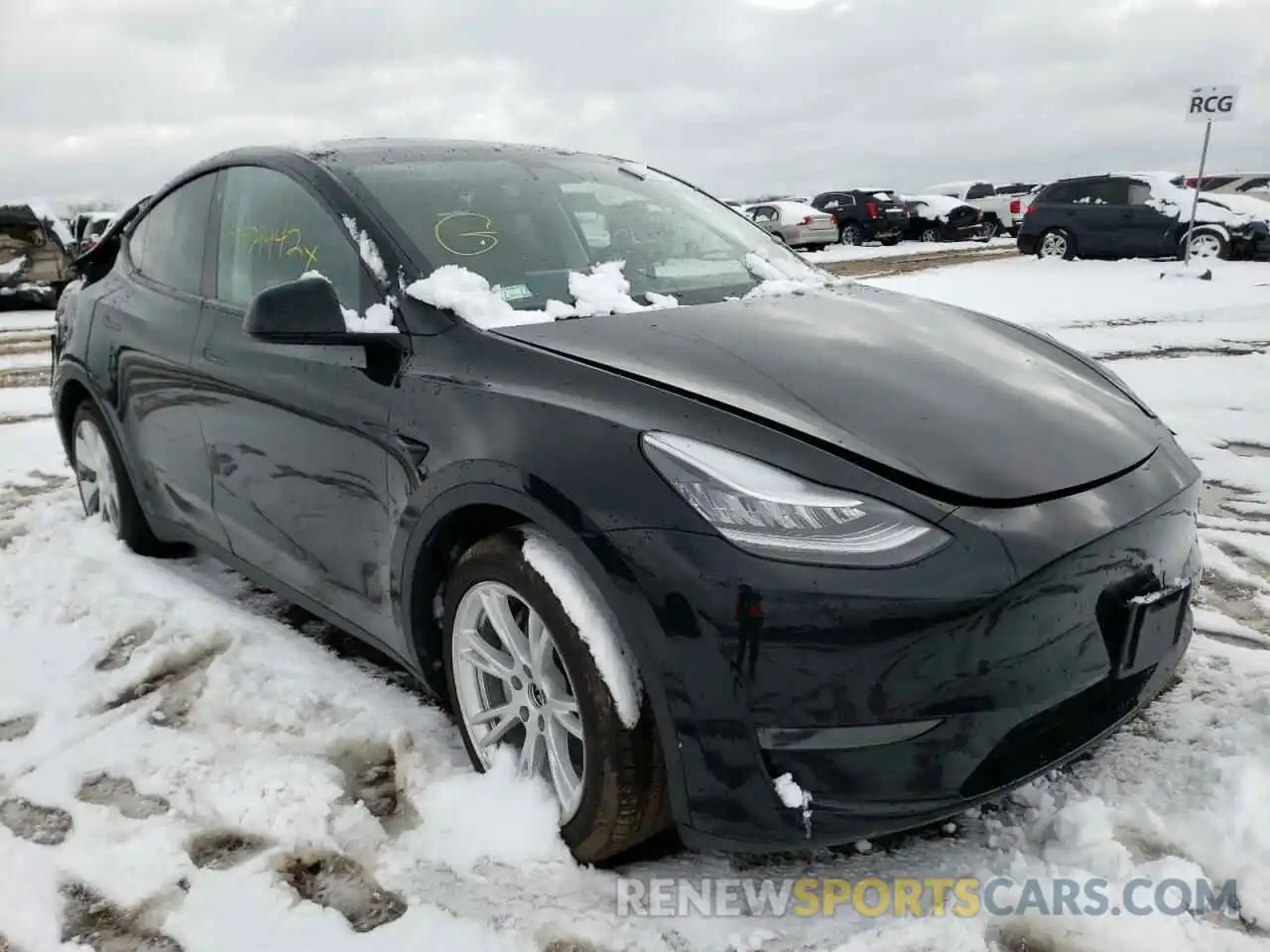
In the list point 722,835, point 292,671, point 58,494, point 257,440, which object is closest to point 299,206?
point 257,440

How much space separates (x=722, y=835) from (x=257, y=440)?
1.79 m

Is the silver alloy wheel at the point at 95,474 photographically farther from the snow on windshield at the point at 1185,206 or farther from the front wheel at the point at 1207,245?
the snow on windshield at the point at 1185,206

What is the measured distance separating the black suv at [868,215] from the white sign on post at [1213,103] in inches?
493

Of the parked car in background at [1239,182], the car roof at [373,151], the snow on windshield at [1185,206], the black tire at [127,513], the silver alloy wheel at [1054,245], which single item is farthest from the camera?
the parked car in background at [1239,182]

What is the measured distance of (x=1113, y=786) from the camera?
7.55 feet

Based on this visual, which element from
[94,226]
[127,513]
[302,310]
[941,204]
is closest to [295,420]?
[302,310]

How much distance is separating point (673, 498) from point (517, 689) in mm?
676

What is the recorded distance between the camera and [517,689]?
225cm

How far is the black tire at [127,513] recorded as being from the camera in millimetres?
3920

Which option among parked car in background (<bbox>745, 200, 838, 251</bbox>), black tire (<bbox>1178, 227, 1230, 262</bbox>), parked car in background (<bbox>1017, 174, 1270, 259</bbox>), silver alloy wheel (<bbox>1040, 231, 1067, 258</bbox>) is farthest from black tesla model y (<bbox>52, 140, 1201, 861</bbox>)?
parked car in background (<bbox>745, 200, 838, 251</bbox>)

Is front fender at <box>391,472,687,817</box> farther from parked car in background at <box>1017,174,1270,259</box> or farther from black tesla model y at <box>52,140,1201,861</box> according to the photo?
parked car in background at <box>1017,174,1270,259</box>

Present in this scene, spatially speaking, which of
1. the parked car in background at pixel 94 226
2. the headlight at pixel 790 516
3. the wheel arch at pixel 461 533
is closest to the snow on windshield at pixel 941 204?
the parked car in background at pixel 94 226

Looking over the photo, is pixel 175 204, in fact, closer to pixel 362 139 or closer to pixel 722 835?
pixel 362 139

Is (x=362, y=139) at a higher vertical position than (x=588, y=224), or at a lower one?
higher
